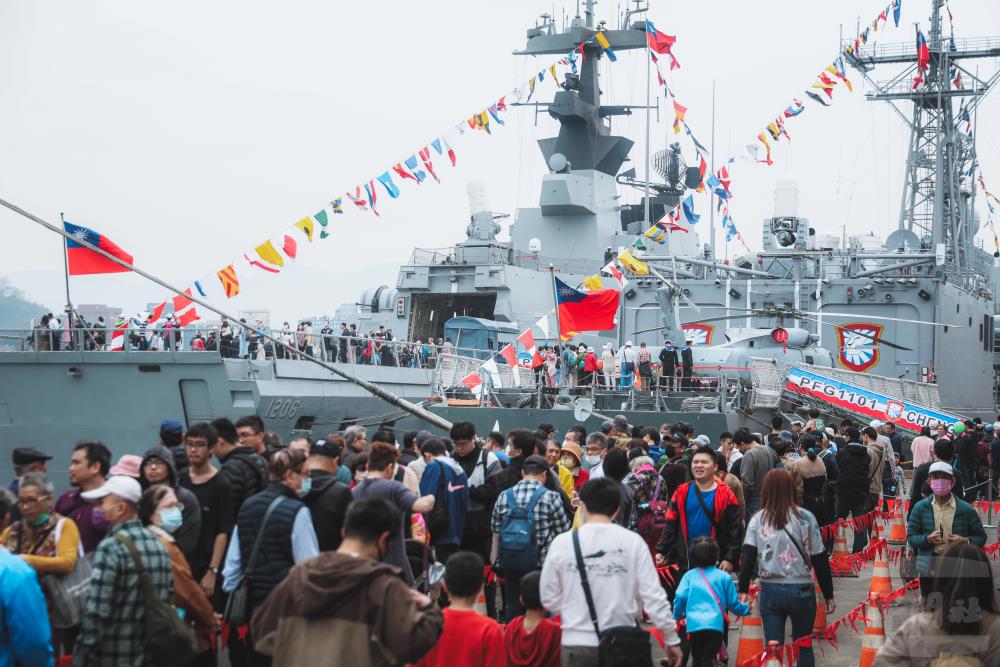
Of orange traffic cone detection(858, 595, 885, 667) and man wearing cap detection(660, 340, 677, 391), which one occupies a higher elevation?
man wearing cap detection(660, 340, 677, 391)

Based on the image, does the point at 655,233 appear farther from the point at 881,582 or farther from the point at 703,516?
the point at 703,516

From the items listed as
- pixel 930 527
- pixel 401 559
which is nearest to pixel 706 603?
pixel 401 559

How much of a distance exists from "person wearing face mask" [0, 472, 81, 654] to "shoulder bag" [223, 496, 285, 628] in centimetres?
75

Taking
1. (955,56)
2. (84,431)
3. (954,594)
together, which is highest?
(955,56)

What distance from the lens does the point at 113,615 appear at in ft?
14.7

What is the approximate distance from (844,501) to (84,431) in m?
12.7

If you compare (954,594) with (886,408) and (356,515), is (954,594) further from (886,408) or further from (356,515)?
(886,408)

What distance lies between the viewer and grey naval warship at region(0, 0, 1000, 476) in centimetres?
1866

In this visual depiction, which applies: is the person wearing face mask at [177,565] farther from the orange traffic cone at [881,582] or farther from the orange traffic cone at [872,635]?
the orange traffic cone at [881,582]

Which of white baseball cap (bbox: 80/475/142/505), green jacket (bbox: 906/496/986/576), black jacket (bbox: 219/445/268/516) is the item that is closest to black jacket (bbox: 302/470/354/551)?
black jacket (bbox: 219/445/268/516)

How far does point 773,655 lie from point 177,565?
3360 millimetres

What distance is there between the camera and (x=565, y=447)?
8.98 m

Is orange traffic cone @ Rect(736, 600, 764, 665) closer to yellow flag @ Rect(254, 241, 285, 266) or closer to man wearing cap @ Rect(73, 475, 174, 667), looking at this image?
man wearing cap @ Rect(73, 475, 174, 667)

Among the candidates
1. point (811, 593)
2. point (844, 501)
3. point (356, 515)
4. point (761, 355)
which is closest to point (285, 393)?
point (761, 355)
